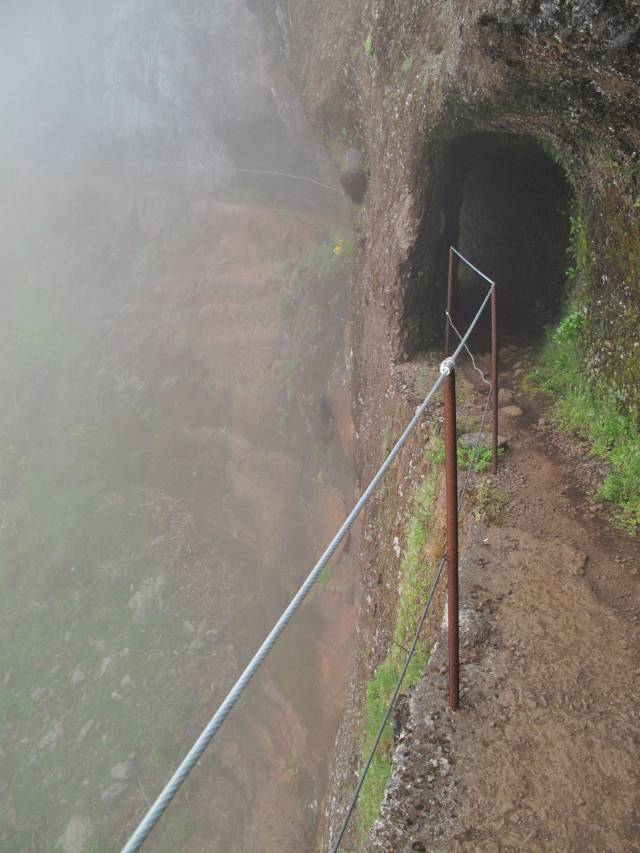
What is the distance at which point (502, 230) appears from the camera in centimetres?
823

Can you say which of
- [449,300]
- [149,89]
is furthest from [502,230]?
[149,89]

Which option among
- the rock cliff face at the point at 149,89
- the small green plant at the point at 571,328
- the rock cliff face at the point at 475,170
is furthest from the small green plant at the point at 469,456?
the rock cliff face at the point at 149,89

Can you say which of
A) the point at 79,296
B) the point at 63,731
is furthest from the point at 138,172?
the point at 63,731

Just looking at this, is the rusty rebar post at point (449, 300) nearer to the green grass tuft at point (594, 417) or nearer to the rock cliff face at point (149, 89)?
the green grass tuft at point (594, 417)

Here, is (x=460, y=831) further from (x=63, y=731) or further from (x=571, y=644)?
(x=63, y=731)

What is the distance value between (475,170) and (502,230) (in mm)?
917

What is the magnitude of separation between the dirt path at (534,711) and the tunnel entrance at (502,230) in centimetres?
396

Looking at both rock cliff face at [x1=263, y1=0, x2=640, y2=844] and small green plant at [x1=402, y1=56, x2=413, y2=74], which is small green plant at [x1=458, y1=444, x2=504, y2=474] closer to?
rock cliff face at [x1=263, y1=0, x2=640, y2=844]

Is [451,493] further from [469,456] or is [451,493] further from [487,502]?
[469,456]

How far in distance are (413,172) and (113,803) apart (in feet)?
45.7

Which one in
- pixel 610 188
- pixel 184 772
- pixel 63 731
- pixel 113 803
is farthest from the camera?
pixel 63 731

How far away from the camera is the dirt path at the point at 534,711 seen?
305cm

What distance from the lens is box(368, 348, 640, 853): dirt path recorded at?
305 cm

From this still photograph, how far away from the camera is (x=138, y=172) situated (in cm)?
2148
